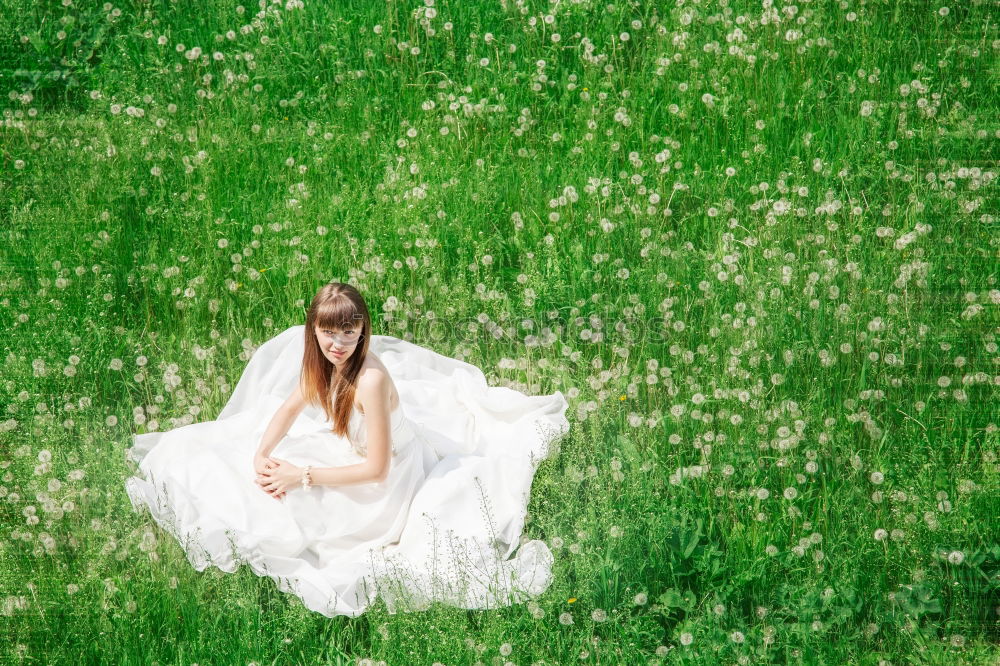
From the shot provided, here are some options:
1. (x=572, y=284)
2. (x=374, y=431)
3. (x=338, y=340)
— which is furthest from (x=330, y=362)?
(x=572, y=284)

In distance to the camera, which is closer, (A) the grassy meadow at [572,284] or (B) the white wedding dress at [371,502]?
(A) the grassy meadow at [572,284]

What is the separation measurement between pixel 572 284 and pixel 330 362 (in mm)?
1553

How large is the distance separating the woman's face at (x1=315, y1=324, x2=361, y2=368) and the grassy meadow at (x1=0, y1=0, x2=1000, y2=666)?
1004mm

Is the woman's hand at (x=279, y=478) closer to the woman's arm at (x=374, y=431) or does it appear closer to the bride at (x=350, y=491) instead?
the bride at (x=350, y=491)

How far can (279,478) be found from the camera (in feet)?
13.7

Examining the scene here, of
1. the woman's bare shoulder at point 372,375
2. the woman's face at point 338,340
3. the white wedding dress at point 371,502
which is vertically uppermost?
the woman's face at point 338,340

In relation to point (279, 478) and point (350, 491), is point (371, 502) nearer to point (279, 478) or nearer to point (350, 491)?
point (350, 491)

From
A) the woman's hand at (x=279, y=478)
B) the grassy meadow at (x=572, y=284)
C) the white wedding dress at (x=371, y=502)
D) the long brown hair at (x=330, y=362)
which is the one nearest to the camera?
the grassy meadow at (x=572, y=284)

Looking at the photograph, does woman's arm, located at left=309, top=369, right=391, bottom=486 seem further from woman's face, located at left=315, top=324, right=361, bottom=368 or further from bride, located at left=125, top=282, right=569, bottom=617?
woman's face, located at left=315, top=324, right=361, bottom=368

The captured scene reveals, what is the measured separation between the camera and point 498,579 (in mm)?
3822

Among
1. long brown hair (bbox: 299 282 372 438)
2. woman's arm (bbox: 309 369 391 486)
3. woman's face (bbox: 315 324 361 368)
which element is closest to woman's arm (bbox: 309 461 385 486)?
woman's arm (bbox: 309 369 391 486)

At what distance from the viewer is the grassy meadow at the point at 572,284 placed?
366cm

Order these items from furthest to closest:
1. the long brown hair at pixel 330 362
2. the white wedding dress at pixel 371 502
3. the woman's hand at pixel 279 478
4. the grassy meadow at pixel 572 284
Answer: the woman's hand at pixel 279 478 → the long brown hair at pixel 330 362 → the white wedding dress at pixel 371 502 → the grassy meadow at pixel 572 284

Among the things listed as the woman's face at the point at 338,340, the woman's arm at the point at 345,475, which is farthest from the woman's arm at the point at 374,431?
the woman's face at the point at 338,340
